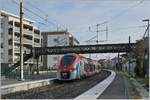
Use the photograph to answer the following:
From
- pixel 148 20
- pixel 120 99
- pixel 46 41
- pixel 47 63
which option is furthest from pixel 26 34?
pixel 120 99

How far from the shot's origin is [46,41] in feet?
551

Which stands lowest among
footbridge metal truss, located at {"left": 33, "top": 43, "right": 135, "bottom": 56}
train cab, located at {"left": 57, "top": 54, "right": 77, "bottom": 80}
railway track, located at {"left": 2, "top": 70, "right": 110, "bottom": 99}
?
railway track, located at {"left": 2, "top": 70, "right": 110, "bottom": 99}

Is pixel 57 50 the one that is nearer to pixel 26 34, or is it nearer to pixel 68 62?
pixel 26 34

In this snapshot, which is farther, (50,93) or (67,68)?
(67,68)

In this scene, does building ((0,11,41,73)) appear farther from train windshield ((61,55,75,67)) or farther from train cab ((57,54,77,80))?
train cab ((57,54,77,80))

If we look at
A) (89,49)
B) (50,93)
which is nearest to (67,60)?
(50,93)

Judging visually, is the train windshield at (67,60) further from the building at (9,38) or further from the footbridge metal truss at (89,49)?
the building at (9,38)

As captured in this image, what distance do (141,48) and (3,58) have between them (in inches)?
2354

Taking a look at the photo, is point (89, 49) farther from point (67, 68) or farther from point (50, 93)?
point (50, 93)

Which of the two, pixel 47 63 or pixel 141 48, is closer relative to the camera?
pixel 141 48

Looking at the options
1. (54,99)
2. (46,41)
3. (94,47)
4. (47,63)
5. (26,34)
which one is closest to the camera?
(54,99)

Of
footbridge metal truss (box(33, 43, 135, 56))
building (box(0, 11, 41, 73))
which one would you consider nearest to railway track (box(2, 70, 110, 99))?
footbridge metal truss (box(33, 43, 135, 56))

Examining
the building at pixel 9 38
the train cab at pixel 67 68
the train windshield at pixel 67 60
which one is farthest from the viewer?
the building at pixel 9 38

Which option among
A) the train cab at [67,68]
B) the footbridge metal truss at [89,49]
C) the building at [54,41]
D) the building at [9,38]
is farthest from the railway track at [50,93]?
the building at [54,41]
